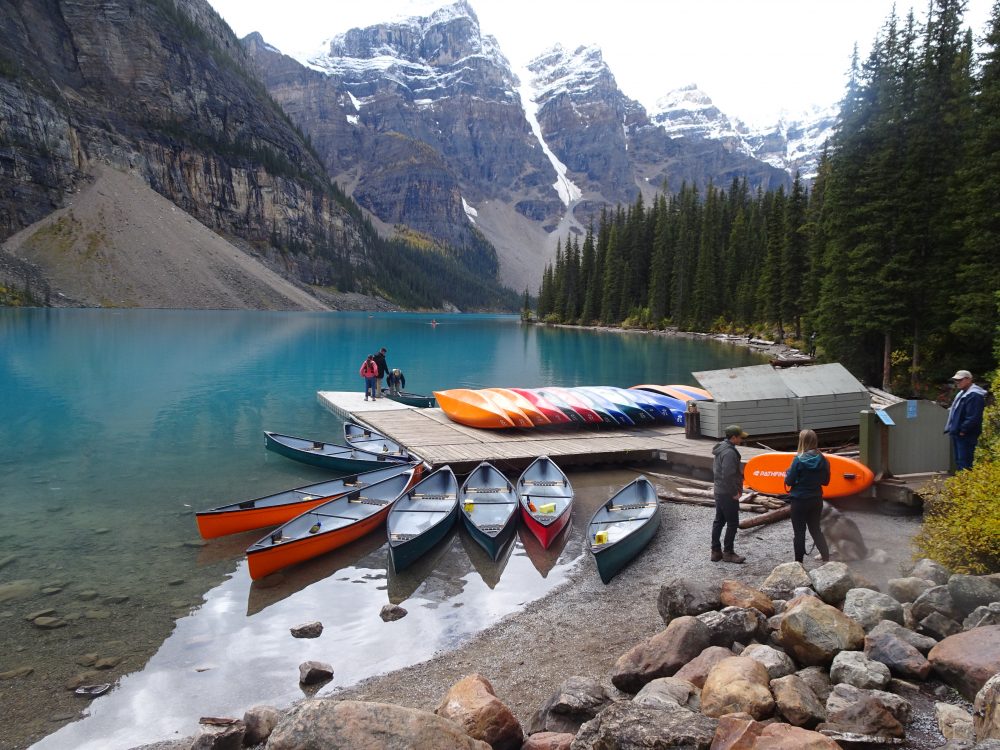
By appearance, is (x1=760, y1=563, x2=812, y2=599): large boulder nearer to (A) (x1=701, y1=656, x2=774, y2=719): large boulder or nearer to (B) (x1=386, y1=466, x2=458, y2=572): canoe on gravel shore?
(A) (x1=701, y1=656, x2=774, y2=719): large boulder

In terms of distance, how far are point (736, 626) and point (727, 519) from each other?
13.4 feet

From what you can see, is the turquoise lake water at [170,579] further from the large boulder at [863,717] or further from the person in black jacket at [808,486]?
the large boulder at [863,717]

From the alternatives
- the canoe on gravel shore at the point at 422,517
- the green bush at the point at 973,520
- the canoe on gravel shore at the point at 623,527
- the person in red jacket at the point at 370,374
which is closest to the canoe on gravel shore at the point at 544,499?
the canoe on gravel shore at the point at 623,527

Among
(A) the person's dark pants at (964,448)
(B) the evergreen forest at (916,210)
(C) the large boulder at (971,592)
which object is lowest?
(C) the large boulder at (971,592)

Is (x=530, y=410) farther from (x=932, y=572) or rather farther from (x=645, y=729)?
(x=645, y=729)

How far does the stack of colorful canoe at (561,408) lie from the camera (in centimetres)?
2228

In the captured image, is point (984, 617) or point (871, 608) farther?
point (871, 608)

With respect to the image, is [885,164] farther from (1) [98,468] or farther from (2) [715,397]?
(1) [98,468]

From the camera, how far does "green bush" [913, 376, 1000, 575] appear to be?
7.96 m

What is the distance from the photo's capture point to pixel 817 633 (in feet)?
22.8

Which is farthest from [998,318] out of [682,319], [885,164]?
[682,319]

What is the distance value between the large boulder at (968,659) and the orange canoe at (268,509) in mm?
11605

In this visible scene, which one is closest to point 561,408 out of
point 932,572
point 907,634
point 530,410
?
point 530,410

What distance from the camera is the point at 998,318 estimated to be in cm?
2162
